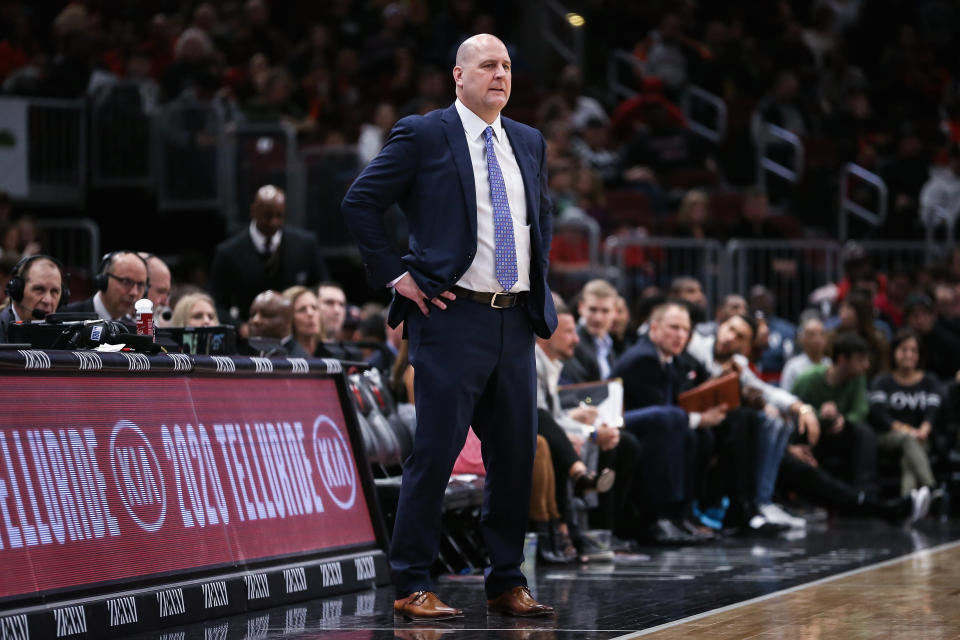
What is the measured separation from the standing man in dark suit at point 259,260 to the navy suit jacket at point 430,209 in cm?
407

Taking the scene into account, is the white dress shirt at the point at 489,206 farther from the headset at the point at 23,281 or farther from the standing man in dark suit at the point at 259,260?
the standing man in dark suit at the point at 259,260

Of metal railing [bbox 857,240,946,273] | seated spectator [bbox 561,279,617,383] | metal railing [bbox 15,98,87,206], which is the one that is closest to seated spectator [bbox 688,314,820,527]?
seated spectator [bbox 561,279,617,383]

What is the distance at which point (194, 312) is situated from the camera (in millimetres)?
8102

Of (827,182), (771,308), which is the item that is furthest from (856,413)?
(827,182)

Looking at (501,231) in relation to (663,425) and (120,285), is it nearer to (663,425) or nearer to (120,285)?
(120,285)

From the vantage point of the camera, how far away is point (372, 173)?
595cm

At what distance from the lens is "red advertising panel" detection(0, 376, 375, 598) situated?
5375mm

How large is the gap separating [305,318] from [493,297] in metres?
3.13

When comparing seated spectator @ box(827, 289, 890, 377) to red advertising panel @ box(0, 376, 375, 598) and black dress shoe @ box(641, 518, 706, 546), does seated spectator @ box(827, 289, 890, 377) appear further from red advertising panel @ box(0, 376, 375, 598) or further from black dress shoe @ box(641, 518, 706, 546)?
red advertising panel @ box(0, 376, 375, 598)

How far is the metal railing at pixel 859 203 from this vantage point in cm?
1667

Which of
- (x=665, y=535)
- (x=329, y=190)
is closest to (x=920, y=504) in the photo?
(x=665, y=535)

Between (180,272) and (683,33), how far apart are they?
8293 millimetres

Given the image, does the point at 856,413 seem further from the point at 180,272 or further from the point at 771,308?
the point at 180,272

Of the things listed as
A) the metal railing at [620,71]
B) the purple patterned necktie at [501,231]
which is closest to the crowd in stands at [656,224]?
the metal railing at [620,71]
